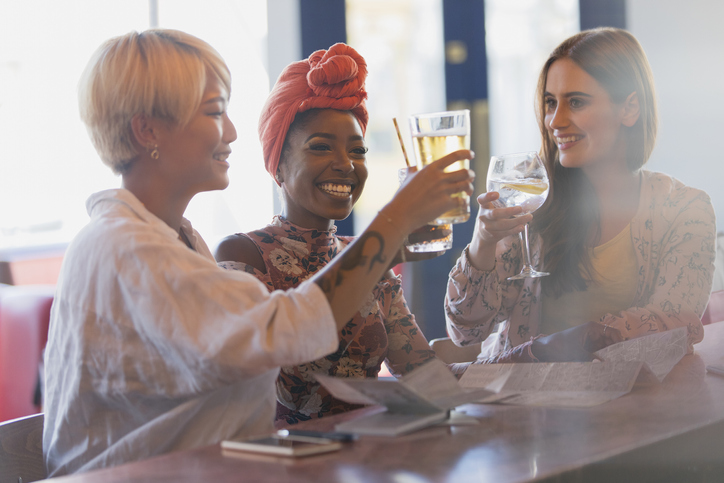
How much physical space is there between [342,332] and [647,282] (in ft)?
2.69

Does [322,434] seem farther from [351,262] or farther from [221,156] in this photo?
[221,156]

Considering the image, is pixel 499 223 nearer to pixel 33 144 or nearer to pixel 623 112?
pixel 623 112

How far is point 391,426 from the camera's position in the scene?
99cm

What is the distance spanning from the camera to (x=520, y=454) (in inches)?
35.2

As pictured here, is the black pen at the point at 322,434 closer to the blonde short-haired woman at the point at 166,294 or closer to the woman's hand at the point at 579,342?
the blonde short-haired woman at the point at 166,294

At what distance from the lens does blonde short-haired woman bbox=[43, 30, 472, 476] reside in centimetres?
98

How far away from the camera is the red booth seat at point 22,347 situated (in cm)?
253

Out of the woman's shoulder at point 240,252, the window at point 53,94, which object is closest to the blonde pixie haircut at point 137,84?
the woman's shoulder at point 240,252

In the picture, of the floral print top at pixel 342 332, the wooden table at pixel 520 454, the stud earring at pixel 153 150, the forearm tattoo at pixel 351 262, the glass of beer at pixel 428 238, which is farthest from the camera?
the floral print top at pixel 342 332

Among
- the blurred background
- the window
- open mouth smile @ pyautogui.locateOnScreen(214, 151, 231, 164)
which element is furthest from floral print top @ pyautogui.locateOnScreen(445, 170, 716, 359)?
the window

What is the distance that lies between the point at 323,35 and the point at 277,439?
4.04 metres

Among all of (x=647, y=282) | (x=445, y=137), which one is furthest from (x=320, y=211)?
(x=647, y=282)

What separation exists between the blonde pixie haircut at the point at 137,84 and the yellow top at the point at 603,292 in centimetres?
→ 117

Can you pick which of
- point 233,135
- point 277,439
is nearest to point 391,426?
point 277,439
